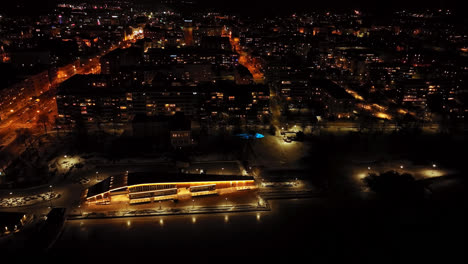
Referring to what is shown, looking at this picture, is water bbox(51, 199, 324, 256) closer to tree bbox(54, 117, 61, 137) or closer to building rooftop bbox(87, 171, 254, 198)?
building rooftop bbox(87, 171, 254, 198)

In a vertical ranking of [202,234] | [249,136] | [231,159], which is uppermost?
[249,136]

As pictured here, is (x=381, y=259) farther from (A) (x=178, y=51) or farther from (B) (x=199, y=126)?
(A) (x=178, y=51)

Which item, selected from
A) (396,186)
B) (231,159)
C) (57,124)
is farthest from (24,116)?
(396,186)

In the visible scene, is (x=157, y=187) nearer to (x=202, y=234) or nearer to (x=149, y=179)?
(x=149, y=179)

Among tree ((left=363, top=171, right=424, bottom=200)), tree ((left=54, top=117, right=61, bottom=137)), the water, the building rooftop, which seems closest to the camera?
the water

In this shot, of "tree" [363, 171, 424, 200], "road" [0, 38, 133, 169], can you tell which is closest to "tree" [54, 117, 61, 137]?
"road" [0, 38, 133, 169]

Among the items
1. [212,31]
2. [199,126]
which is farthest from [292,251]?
[212,31]
